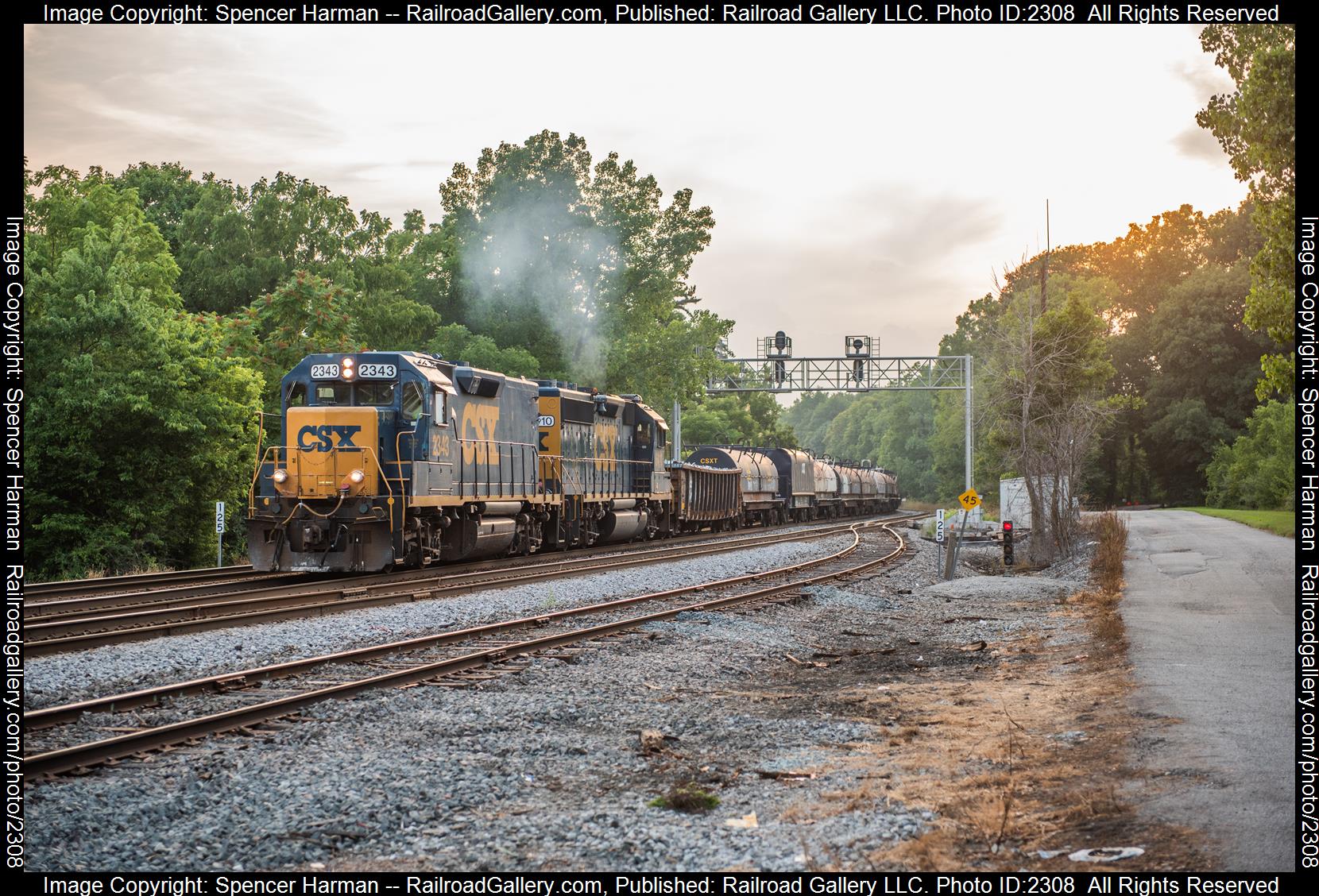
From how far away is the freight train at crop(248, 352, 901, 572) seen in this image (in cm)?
1917

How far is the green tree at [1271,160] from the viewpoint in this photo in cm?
1382

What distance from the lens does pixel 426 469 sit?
1984 cm

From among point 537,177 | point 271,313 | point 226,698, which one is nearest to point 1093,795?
point 226,698

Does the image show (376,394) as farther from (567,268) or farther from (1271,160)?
(567,268)

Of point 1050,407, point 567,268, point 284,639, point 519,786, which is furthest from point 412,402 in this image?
point 567,268

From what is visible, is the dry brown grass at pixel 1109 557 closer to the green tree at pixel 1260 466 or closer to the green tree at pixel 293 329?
the green tree at pixel 293 329

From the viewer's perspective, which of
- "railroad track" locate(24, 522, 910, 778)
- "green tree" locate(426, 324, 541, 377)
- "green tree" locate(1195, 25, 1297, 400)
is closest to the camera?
"railroad track" locate(24, 522, 910, 778)

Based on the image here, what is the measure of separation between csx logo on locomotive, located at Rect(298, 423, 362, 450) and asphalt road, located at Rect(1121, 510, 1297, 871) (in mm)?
12882

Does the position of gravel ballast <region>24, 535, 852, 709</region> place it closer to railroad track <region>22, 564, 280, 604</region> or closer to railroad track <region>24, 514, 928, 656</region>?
railroad track <region>24, 514, 928, 656</region>

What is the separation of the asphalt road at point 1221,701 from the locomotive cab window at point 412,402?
482 inches

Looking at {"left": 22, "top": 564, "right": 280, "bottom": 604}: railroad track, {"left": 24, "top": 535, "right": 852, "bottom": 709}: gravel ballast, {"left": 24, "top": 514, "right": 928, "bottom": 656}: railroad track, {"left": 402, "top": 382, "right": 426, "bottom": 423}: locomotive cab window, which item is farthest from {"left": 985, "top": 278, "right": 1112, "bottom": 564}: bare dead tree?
{"left": 22, "top": 564, "right": 280, "bottom": 604}: railroad track
